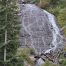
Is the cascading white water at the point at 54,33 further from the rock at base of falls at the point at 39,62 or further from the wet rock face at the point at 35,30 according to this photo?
the rock at base of falls at the point at 39,62

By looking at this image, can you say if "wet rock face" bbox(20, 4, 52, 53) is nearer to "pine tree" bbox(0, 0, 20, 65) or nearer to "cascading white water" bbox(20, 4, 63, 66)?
"cascading white water" bbox(20, 4, 63, 66)

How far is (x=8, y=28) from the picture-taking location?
6.96 m

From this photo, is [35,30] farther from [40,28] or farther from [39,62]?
[39,62]

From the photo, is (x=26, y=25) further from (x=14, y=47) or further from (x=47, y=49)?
(x=14, y=47)

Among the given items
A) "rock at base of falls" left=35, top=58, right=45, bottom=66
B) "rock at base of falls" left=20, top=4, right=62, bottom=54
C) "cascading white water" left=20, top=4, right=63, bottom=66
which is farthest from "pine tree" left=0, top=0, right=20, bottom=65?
"rock at base of falls" left=20, top=4, right=62, bottom=54

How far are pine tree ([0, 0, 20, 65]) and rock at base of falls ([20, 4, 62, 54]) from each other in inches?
207

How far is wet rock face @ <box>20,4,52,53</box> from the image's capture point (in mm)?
13047

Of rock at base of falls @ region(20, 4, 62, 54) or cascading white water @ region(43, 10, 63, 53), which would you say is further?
rock at base of falls @ region(20, 4, 62, 54)

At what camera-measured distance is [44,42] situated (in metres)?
13.3

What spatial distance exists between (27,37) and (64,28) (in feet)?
5.88

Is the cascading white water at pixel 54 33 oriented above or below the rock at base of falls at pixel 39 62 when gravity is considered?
above

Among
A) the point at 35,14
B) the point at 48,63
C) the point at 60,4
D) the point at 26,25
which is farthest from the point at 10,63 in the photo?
the point at 60,4

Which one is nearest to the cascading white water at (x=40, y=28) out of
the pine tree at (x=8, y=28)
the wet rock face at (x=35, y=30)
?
the wet rock face at (x=35, y=30)

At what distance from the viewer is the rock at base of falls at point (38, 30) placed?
1301 cm
